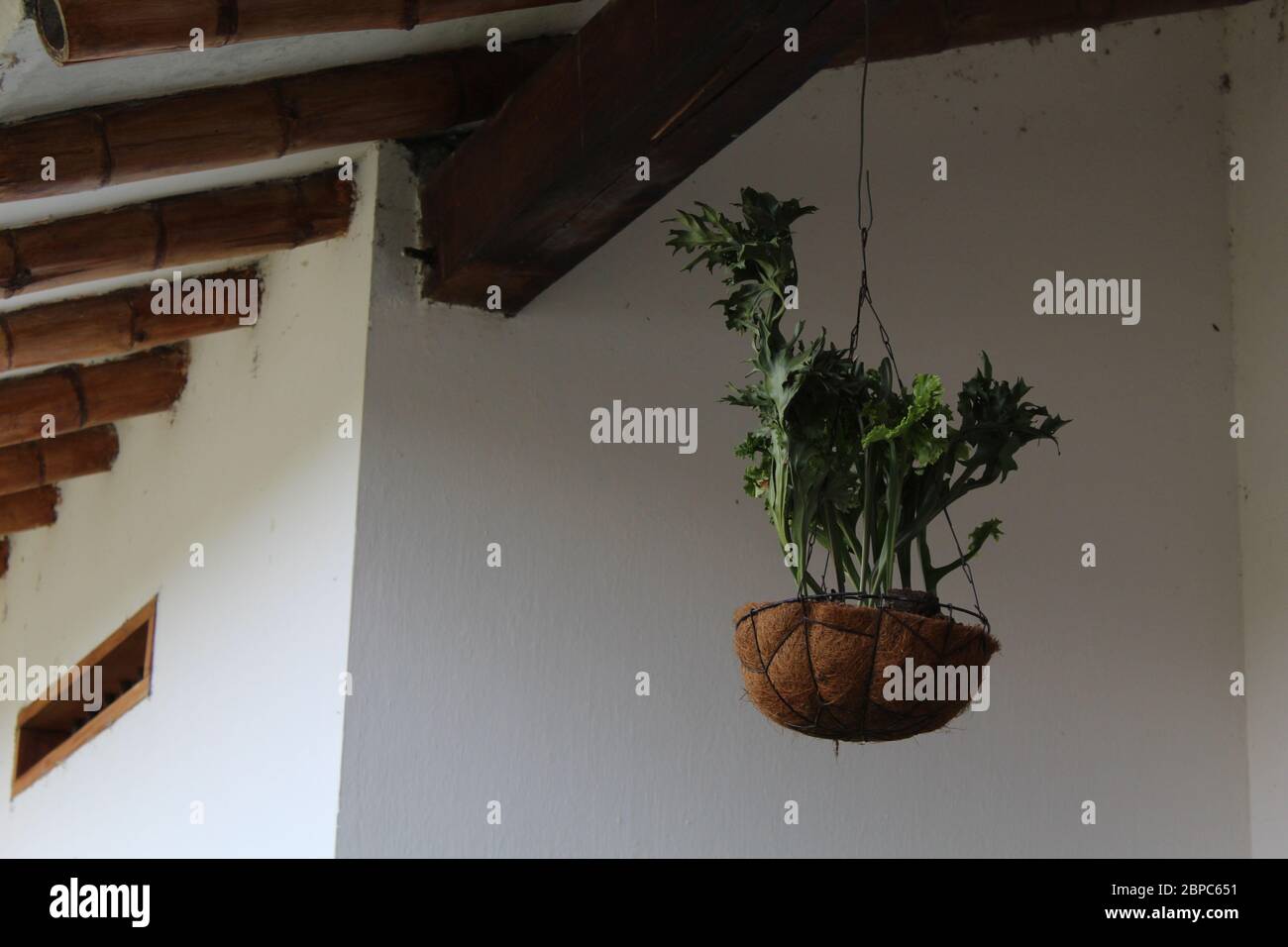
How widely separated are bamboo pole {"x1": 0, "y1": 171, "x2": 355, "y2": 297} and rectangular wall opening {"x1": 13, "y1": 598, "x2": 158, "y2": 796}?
131 cm

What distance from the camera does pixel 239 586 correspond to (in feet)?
12.1

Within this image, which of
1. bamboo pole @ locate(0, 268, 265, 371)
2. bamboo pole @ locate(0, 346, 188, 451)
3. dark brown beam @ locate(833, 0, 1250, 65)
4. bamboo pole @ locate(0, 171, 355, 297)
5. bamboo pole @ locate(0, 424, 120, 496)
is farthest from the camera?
bamboo pole @ locate(0, 424, 120, 496)

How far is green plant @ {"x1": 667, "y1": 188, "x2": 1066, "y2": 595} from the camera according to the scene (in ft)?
7.75

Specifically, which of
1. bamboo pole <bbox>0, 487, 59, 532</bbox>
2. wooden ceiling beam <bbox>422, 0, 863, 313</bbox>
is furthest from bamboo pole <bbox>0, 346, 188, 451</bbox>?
wooden ceiling beam <bbox>422, 0, 863, 313</bbox>

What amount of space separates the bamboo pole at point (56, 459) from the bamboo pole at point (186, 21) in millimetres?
2417

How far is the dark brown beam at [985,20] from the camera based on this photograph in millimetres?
3775

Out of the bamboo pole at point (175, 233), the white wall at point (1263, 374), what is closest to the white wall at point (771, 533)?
the white wall at point (1263, 374)

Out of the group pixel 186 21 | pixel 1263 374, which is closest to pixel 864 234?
pixel 186 21

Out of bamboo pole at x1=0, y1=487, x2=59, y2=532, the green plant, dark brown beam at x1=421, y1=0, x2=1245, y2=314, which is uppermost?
dark brown beam at x1=421, y1=0, x2=1245, y2=314

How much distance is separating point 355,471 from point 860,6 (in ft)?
4.83

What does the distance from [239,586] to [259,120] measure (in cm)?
120

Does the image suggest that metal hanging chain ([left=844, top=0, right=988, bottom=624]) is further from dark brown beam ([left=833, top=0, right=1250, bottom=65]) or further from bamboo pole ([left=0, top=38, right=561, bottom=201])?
bamboo pole ([left=0, top=38, right=561, bottom=201])
